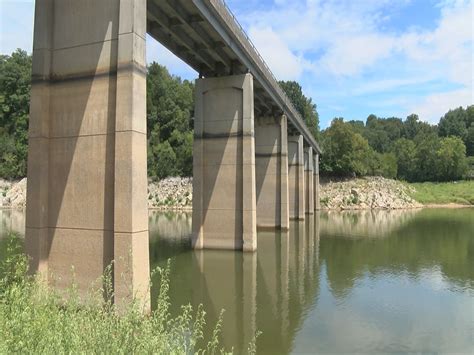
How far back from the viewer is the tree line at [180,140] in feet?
229

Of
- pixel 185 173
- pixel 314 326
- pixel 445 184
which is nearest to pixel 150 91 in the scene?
pixel 185 173

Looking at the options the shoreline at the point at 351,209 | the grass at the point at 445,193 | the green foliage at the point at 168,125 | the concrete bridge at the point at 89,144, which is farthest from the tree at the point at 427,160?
the concrete bridge at the point at 89,144

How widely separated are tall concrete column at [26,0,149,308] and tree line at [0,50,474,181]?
181 ft

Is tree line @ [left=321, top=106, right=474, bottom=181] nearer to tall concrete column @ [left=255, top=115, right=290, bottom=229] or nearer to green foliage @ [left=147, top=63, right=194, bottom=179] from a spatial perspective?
green foliage @ [left=147, top=63, right=194, bottom=179]

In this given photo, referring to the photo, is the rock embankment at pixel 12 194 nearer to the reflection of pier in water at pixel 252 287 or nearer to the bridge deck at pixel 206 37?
the reflection of pier in water at pixel 252 287

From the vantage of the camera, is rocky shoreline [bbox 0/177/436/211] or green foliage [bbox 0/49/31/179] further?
green foliage [bbox 0/49/31/179]

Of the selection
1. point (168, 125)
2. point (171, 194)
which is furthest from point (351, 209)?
point (168, 125)

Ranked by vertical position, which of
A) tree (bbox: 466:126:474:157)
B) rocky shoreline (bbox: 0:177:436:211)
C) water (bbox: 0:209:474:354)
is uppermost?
tree (bbox: 466:126:474:157)

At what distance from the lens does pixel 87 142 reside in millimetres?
12594

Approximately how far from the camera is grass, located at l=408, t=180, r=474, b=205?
72000mm

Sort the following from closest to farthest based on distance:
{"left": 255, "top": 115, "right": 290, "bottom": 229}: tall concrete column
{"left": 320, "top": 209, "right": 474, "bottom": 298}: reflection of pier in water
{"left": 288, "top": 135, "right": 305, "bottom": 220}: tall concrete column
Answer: {"left": 320, "top": 209, "right": 474, "bottom": 298}: reflection of pier in water
{"left": 255, "top": 115, "right": 290, "bottom": 229}: tall concrete column
{"left": 288, "top": 135, "right": 305, "bottom": 220}: tall concrete column

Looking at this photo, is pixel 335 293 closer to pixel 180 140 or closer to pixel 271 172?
pixel 271 172

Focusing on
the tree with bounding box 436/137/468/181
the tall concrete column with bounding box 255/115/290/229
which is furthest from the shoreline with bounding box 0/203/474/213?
the tall concrete column with bounding box 255/115/290/229

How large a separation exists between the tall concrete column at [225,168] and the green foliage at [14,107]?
5601 centimetres
